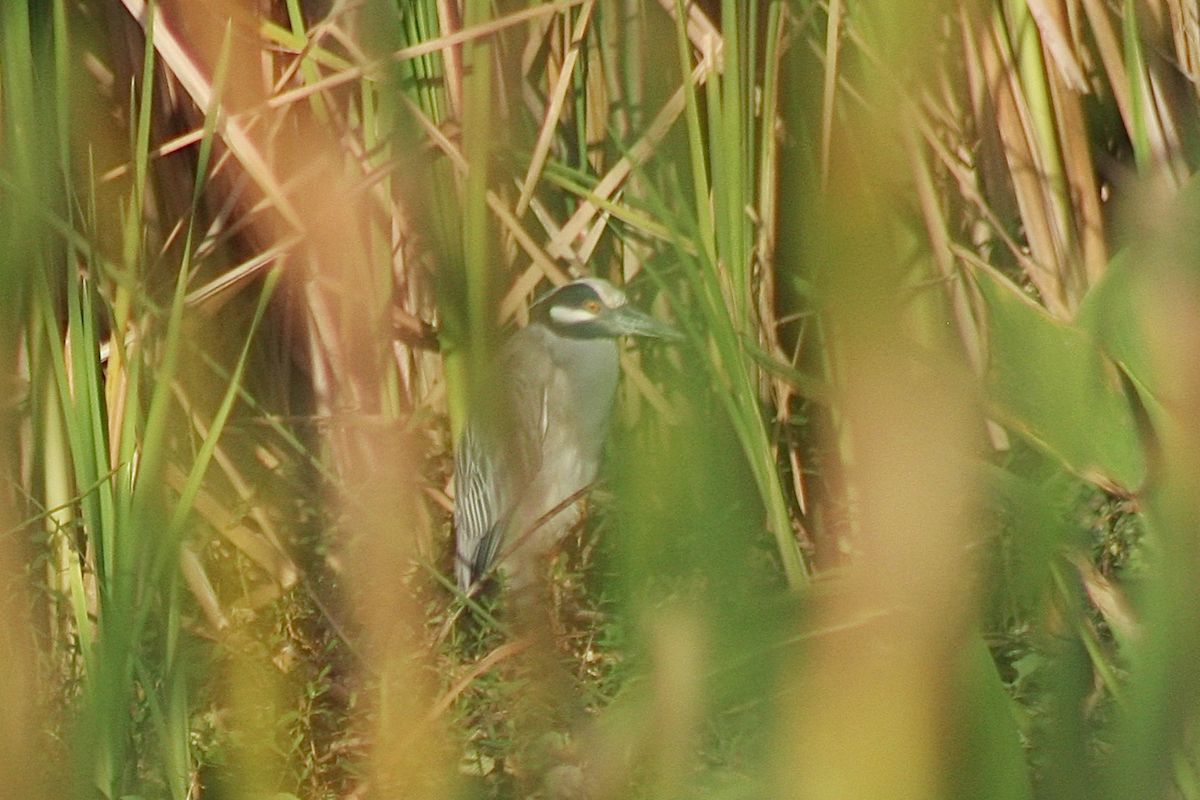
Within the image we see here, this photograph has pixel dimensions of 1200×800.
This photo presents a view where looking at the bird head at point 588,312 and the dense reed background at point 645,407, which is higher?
the dense reed background at point 645,407

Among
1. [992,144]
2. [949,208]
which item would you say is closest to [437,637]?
[949,208]

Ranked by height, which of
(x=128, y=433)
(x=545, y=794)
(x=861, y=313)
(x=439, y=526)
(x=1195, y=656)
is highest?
(x=861, y=313)

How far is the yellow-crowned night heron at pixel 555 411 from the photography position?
6.99ft

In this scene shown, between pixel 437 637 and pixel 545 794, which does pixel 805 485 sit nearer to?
pixel 437 637

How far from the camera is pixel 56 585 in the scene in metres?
1.68

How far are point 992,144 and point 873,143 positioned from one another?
1.56 metres

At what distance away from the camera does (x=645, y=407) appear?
44cm

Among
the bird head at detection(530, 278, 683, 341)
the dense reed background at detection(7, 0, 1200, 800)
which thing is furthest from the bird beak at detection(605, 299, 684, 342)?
the dense reed background at detection(7, 0, 1200, 800)

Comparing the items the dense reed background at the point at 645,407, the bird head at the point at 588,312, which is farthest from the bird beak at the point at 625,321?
the dense reed background at the point at 645,407

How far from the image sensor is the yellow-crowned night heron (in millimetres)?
2131

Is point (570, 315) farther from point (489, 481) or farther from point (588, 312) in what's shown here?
point (489, 481)

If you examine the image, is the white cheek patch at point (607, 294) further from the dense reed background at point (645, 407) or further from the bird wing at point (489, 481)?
the bird wing at point (489, 481)

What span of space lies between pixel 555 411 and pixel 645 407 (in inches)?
84.5

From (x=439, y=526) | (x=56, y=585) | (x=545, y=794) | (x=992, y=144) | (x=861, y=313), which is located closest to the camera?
(x=861, y=313)
